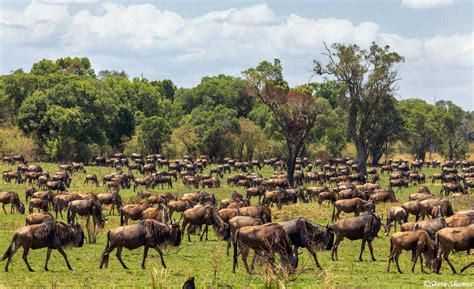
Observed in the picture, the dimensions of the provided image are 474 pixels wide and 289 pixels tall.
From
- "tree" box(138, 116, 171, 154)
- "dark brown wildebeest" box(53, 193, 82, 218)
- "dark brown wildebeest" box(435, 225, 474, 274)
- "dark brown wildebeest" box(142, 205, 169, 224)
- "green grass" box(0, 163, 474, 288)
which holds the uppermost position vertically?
"tree" box(138, 116, 171, 154)

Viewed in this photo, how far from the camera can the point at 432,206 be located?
3322cm

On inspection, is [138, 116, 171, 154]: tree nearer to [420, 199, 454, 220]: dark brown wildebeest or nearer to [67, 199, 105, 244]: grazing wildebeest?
[67, 199, 105, 244]: grazing wildebeest

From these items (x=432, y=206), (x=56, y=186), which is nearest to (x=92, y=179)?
(x=56, y=186)

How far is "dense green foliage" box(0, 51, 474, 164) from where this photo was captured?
2768 inches

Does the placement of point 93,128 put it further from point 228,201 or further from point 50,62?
point 228,201

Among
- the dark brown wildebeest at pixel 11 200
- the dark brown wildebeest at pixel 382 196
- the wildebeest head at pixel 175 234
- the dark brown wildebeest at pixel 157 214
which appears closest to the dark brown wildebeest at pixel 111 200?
the dark brown wildebeest at pixel 11 200

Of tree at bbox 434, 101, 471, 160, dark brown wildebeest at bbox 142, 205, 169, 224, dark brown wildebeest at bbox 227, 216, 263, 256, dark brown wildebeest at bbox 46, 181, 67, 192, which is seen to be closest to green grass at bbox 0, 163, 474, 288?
dark brown wildebeest at bbox 227, 216, 263, 256

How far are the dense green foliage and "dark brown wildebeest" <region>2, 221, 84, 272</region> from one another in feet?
129

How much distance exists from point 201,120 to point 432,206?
61.0 meters

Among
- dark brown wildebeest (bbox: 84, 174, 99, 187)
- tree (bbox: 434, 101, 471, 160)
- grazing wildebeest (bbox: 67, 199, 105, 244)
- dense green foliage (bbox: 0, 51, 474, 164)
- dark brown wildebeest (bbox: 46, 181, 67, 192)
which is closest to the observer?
grazing wildebeest (bbox: 67, 199, 105, 244)

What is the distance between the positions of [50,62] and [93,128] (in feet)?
117

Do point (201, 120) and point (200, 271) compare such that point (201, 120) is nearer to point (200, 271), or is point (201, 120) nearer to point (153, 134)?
point (153, 134)

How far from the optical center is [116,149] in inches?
3561

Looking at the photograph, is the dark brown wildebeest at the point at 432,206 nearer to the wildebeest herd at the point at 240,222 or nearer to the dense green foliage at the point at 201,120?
the wildebeest herd at the point at 240,222
